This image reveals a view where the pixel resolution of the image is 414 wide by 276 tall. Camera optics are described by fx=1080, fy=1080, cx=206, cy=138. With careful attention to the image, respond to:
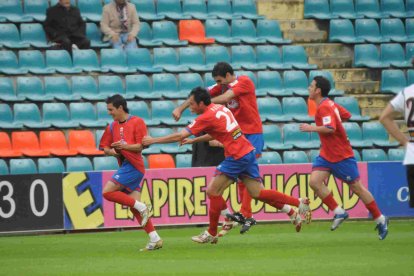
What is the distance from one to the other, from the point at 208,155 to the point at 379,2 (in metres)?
7.70

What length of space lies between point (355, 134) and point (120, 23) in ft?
15.6

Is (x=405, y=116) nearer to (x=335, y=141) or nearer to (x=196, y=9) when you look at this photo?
(x=335, y=141)

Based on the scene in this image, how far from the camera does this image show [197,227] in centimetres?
1717

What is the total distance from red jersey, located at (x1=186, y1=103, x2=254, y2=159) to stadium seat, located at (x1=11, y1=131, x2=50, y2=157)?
5.18 metres

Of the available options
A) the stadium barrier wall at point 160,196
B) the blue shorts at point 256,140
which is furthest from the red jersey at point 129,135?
the stadium barrier wall at point 160,196

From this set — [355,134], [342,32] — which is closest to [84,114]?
[355,134]

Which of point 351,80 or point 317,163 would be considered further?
point 351,80

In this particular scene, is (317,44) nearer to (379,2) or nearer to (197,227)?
Answer: (379,2)

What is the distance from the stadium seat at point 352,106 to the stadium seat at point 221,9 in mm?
2738

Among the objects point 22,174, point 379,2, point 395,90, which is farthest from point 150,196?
point 379,2

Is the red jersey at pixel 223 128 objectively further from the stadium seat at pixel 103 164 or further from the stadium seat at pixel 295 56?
the stadium seat at pixel 295 56

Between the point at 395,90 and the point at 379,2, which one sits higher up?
the point at 379,2

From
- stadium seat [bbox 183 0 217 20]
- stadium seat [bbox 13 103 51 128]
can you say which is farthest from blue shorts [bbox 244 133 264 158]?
stadium seat [bbox 183 0 217 20]

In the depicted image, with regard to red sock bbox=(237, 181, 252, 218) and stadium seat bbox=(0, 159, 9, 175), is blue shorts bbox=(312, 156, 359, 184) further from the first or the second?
stadium seat bbox=(0, 159, 9, 175)
